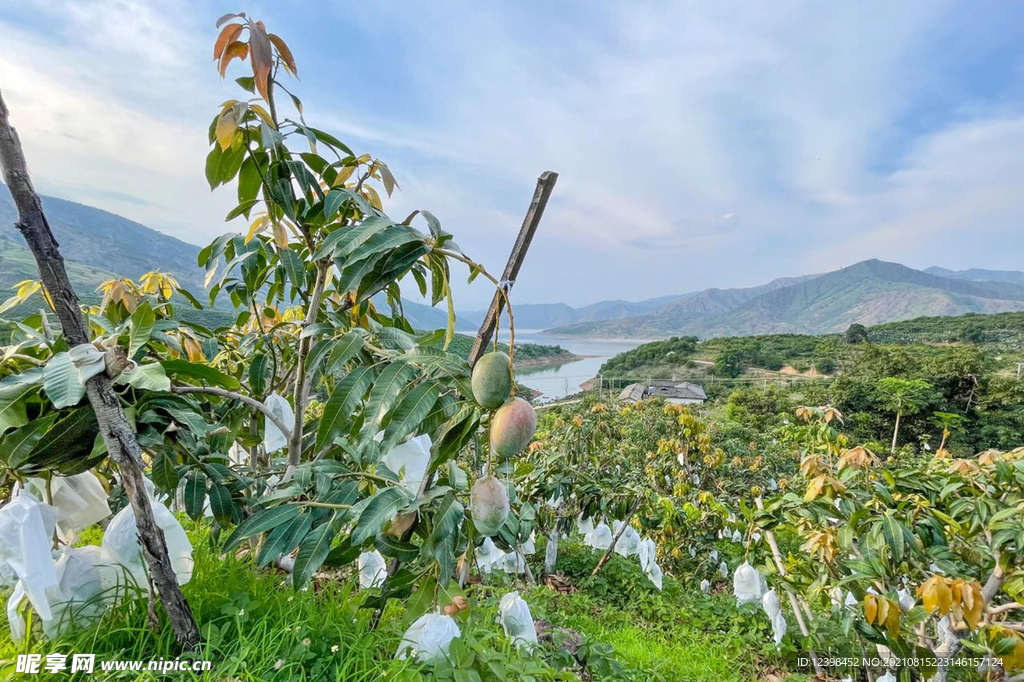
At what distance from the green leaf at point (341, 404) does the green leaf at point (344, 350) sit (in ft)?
0.10

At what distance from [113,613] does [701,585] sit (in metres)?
3.40

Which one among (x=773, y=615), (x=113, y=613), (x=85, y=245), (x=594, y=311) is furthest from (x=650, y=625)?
(x=594, y=311)

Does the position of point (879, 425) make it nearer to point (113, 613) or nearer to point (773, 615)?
point (773, 615)

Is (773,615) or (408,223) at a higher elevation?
(408,223)

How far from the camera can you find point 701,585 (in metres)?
3.23

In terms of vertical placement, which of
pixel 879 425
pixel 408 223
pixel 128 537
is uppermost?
pixel 408 223

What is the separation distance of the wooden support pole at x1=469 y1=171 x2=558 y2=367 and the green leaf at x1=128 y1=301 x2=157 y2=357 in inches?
23.2

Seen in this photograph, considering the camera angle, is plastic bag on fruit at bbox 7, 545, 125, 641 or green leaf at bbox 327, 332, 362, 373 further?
plastic bag on fruit at bbox 7, 545, 125, 641

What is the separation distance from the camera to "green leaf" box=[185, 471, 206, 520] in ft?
3.07

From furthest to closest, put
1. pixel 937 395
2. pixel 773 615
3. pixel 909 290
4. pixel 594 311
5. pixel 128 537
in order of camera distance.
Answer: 1. pixel 594 311
2. pixel 909 290
3. pixel 937 395
4. pixel 773 615
5. pixel 128 537

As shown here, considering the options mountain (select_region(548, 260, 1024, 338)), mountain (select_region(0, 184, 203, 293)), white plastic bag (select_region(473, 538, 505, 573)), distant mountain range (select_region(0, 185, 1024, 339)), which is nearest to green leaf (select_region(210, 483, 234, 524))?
white plastic bag (select_region(473, 538, 505, 573))

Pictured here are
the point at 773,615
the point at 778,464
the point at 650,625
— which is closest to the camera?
the point at 773,615

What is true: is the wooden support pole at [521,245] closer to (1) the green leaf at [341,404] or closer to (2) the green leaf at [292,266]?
(1) the green leaf at [341,404]

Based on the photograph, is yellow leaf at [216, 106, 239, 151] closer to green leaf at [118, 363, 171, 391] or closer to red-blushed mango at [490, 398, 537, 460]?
green leaf at [118, 363, 171, 391]
